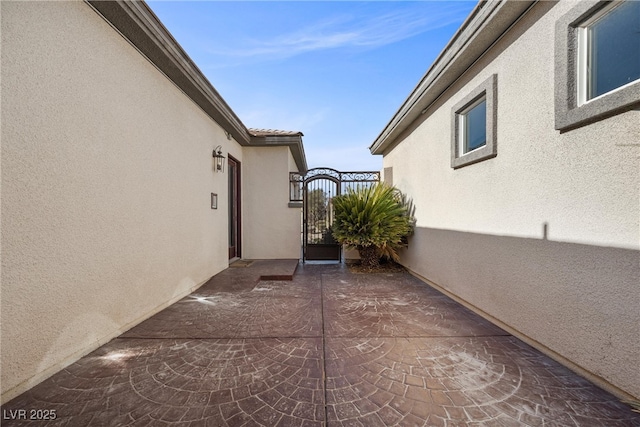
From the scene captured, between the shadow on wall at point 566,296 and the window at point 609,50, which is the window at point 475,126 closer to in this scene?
the window at point 609,50

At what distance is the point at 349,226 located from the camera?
570cm

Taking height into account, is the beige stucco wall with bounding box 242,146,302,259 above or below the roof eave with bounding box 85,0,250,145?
below

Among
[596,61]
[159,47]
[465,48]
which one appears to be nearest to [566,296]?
[596,61]

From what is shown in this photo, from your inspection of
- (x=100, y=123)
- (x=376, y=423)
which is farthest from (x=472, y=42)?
(x=100, y=123)

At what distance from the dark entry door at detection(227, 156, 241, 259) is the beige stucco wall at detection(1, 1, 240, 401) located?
2.90m

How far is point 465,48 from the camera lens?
10.5ft

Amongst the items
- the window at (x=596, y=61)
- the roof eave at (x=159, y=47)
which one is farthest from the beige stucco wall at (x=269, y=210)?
the window at (x=596, y=61)

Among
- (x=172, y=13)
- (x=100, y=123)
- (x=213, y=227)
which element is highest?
(x=172, y=13)

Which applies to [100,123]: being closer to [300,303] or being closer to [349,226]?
[300,303]

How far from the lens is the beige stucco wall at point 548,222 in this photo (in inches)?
68.9

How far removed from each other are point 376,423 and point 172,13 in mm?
5552

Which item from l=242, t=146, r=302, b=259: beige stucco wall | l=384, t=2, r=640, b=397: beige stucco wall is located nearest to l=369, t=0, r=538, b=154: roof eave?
l=384, t=2, r=640, b=397: beige stucco wall

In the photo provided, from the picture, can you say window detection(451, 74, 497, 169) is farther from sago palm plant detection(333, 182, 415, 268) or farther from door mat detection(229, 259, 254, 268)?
door mat detection(229, 259, 254, 268)

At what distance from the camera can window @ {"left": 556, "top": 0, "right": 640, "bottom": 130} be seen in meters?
1.77
